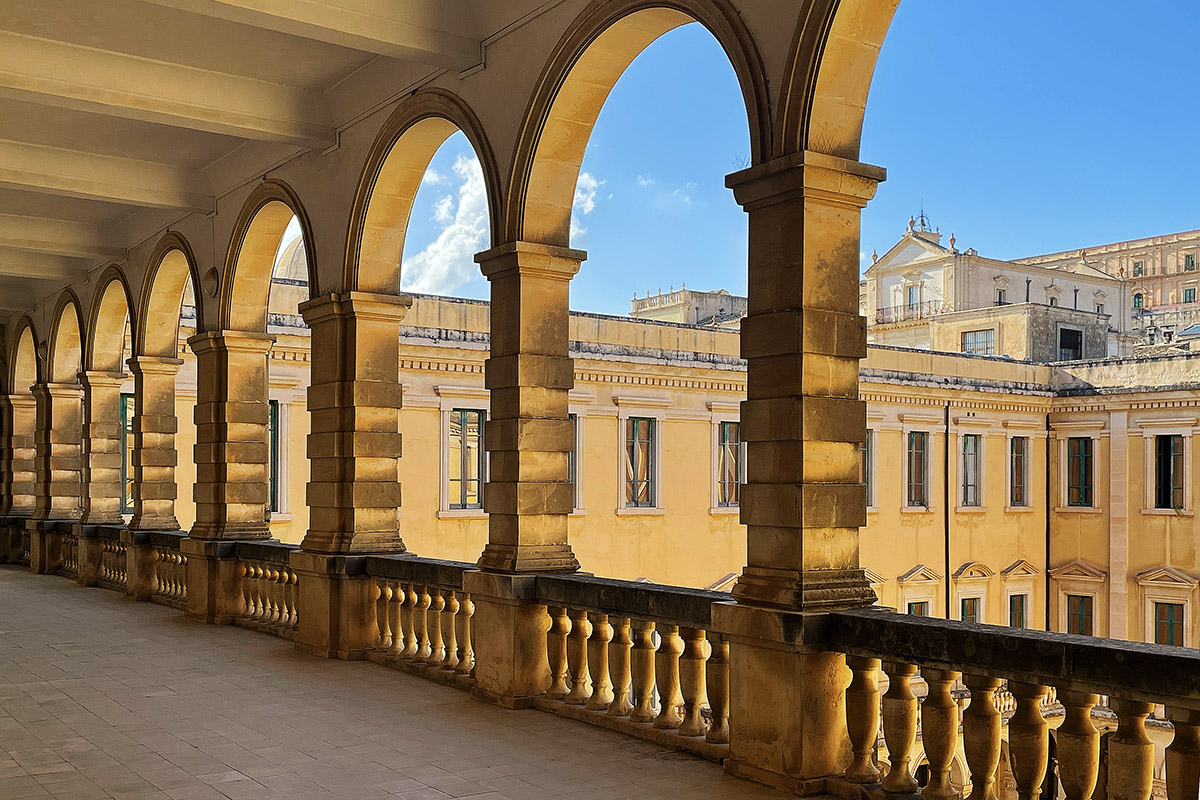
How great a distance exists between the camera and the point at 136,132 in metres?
10.9

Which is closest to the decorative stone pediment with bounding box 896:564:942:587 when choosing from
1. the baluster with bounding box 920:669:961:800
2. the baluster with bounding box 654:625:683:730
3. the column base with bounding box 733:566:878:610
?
the baluster with bounding box 654:625:683:730

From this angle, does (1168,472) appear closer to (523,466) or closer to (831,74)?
(523,466)

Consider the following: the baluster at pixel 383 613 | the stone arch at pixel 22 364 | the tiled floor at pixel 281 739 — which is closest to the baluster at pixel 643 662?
the tiled floor at pixel 281 739

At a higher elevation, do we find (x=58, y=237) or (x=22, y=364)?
(x=58, y=237)

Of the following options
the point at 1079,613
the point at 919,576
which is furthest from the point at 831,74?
the point at 1079,613

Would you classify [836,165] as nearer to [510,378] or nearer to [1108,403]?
[510,378]

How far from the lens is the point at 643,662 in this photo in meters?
6.64

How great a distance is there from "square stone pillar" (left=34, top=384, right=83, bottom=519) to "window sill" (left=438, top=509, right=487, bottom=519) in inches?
231

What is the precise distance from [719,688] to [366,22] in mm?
4941

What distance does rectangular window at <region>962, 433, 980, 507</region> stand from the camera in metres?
26.5

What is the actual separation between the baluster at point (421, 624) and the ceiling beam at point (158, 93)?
404 centimetres

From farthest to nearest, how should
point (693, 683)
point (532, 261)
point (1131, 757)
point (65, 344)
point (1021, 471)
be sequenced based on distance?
1. point (1021, 471)
2. point (65, 344)
3. point (532, 261)
4. point (693, 683)
5. point (1131, 757)

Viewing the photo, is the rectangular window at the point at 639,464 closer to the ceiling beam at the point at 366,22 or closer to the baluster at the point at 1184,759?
the ceiling beam at the point at 366,22

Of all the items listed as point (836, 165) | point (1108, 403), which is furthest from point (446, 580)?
point (1108, 403)
